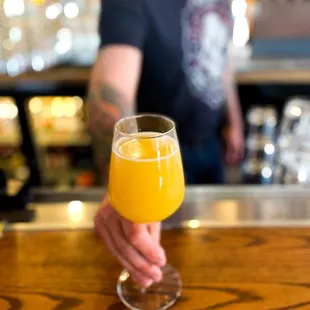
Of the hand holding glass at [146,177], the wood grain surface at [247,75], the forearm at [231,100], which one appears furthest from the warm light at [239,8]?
the hand holding glass at [146,177]

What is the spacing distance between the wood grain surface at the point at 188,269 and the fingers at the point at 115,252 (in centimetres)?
4

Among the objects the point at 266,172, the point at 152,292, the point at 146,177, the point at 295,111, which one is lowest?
the point at 266,172

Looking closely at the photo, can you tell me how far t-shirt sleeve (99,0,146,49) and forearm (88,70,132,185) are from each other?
0.30 ft

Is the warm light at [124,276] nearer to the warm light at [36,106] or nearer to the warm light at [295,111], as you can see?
the warm light at [295,111]

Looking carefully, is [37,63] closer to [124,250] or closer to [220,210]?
[220,210]

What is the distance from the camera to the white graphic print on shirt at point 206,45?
1.39m

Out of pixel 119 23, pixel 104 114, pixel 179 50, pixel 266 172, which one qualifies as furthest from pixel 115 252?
pixel 266 172

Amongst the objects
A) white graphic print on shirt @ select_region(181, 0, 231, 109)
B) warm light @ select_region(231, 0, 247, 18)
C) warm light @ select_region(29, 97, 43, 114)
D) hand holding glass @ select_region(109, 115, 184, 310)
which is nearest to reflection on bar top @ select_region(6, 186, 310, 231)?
hand holding glass @ select_region(109, 115, 184, 310)

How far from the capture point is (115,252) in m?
0.87

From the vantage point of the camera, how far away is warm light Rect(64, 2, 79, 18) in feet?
6.63

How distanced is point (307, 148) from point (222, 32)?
466mm

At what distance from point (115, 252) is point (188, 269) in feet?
0.42

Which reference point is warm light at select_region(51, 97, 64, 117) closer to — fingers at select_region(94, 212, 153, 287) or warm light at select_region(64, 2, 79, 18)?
warm light at select_region(64, 2, 79, 18)

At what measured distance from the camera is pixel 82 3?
203cm
